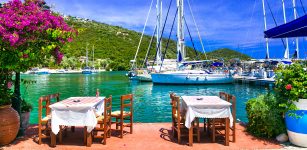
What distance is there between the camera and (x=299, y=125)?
625cm

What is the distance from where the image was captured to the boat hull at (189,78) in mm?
41750

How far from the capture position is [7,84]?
7301 millimetres

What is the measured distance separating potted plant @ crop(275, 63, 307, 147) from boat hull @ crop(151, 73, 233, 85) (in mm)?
34637

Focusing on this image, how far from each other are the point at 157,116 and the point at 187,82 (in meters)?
25.4

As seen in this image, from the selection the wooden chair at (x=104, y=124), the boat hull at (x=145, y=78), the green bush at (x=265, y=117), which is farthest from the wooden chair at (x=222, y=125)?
the boat hull at (x=145, y=78)

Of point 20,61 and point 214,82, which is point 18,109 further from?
point 214,82

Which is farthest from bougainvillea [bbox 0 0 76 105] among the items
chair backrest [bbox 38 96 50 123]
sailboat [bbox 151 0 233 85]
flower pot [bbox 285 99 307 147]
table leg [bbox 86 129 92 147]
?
sailboat [bbox 151 0 233 85]

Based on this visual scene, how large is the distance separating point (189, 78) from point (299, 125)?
35.8 m

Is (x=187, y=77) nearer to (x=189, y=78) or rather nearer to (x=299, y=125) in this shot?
(x=189, y=78)

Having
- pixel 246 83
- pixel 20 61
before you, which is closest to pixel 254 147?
pixel 20 61

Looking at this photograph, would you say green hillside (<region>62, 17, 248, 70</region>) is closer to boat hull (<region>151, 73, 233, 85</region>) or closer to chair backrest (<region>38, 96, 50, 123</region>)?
boat hull (<region>151, 73, 233, 85</region>)

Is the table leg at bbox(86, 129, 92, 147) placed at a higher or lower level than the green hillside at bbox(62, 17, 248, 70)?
lower

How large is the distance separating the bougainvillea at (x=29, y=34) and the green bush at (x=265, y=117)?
516 cm

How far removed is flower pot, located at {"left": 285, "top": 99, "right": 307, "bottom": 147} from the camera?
618cm
